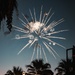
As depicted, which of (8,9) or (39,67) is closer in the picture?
(8,9)

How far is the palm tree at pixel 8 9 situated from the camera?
838 cm

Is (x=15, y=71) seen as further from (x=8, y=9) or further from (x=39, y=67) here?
(x=8, y=9)

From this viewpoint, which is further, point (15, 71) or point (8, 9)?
point (15, 71)

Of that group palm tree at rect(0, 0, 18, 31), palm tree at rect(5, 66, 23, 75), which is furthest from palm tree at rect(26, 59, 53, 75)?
palm tree at rect(0, 0, 18, 31)

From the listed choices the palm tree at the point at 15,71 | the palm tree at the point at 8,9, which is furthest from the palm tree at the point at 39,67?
the palm tree at the point at 8,9

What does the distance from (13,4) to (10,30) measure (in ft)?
3.03

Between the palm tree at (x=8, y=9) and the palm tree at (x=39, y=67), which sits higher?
the palm tree at (x=39, y=67)

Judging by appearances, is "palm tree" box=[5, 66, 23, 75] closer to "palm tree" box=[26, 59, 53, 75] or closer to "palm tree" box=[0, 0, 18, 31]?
"palm tree" box=[26, 59, 53, 75]

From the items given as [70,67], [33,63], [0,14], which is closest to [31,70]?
[33,63]

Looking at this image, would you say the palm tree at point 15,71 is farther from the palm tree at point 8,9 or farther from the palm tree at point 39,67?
the palm tree at point 8,9

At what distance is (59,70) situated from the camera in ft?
183

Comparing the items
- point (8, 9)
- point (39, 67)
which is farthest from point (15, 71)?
point (8, 9)

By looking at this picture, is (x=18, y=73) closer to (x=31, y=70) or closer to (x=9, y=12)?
(x=31, y=70)

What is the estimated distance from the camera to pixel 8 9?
8.43m
